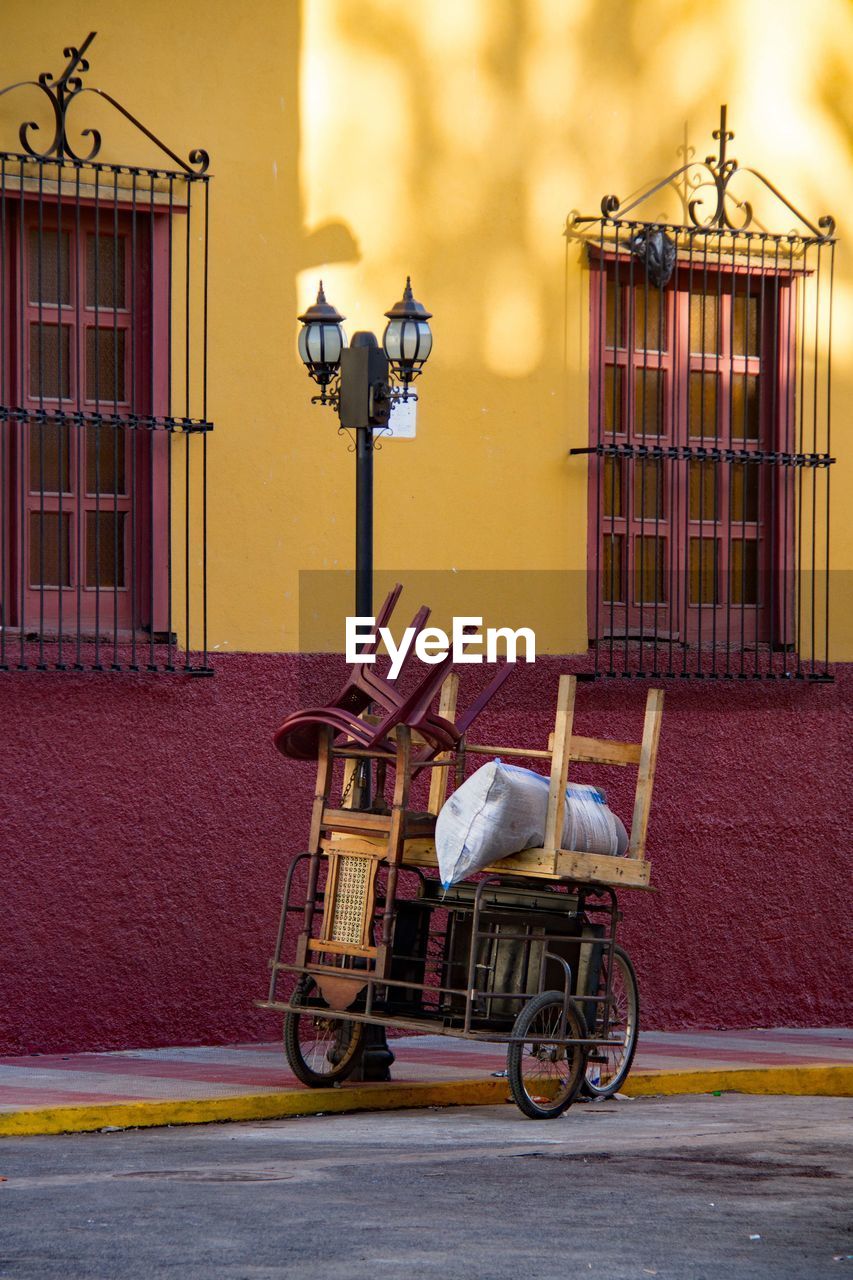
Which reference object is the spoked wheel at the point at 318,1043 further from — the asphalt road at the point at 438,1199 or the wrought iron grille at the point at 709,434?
the wrought iron grille at the point at 709,434

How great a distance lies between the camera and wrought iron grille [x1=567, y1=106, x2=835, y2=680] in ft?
40.9

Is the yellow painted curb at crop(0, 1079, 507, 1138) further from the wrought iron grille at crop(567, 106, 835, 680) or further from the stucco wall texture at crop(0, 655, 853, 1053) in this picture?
the wrought iron grille at crop(567, 106, 835, 680)

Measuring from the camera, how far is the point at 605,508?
12.5m

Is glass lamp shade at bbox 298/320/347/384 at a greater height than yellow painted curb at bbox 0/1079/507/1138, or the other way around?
glass lamp shade at bbox 298/320/347/384

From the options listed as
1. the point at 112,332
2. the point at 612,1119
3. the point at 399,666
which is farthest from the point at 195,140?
the point at 612,1119

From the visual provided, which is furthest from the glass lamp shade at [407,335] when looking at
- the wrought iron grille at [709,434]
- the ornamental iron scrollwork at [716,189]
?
the ornamental iron scrollwork at [716,189]

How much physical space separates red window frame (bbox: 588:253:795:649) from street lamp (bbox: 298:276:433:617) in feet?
7.37

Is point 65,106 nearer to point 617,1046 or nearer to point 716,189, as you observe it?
point 716,189

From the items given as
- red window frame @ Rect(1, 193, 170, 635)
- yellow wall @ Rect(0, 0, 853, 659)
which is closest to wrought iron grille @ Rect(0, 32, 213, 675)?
red window frame @ Rect(1, 193, 170, 635)

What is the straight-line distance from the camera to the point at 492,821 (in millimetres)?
9109

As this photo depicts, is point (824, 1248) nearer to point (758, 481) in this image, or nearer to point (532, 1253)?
point (532, 1253)

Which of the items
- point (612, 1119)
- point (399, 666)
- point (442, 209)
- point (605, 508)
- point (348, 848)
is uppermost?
point (442, 209)

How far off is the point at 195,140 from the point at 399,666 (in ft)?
10.7

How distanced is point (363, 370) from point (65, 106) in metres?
2.14
